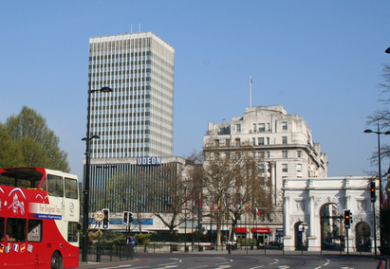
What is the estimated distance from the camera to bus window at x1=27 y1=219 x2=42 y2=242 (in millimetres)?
21594

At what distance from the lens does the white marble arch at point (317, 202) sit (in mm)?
76625

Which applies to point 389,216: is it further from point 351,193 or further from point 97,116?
point 97,116

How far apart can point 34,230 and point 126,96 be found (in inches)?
5590

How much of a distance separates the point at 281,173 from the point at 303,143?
9.04 metres

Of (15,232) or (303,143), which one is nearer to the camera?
(15,232)

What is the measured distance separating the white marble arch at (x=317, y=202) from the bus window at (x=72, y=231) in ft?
180

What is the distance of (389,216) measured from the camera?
5412 centimetres

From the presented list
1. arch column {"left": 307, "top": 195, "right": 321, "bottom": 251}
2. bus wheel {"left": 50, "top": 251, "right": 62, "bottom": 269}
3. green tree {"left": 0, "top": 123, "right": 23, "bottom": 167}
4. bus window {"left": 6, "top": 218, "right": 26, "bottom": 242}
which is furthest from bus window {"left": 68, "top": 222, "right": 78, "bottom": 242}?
arch column {"left": 307, "top": 195, "right": 321, "bottom": 251}

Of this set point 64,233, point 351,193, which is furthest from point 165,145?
point 64,233

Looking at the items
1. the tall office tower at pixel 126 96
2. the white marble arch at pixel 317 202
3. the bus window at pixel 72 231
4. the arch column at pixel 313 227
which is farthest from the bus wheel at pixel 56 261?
the tall office tower at pixel 126 96

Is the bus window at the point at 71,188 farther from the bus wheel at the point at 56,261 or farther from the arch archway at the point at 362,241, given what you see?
the arch archway at the point at 362,241

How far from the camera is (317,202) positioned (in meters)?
79.4

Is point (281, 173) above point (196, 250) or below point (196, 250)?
above

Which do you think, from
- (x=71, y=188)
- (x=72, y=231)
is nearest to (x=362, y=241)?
(x=72, y=231)
